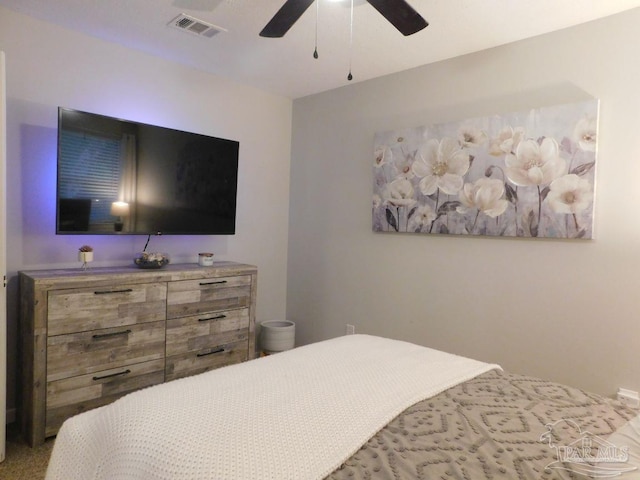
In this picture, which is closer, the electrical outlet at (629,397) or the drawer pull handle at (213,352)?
the electrical outlet at (629,397)

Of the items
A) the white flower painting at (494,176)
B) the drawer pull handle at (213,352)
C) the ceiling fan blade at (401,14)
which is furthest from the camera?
the drawer pull handle at (213,352)

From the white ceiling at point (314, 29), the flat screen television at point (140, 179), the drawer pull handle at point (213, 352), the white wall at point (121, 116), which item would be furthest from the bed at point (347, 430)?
the white ceiling at point (314, 29)

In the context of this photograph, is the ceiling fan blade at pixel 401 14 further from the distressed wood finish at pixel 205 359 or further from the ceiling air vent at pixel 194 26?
the distressed wood finish at pixel 205 359

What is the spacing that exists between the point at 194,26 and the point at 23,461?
8.51 ft

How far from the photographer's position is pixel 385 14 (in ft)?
5.93

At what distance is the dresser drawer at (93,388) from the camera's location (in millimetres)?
2230

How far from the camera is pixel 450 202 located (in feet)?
9.36

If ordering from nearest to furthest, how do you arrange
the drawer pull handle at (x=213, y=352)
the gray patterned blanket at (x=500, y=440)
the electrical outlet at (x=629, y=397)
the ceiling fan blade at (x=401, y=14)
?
1. the gray patterned blanket at (x=500, y=440)
2. the ceiling fan blade at (x=401, y=14)
3. the electrical outlet at (x=629, y=397)
4. the drawer pull handle at (x=213, y=352)

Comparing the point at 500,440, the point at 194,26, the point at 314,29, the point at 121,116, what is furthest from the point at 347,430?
the point at 121,116

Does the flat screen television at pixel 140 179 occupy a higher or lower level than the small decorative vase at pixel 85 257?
higher

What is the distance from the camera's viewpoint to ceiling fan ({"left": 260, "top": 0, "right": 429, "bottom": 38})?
174 centimetres

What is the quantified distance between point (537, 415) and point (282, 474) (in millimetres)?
813

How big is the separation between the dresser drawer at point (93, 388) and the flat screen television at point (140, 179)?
0.86 m

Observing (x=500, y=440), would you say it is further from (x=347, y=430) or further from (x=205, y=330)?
(x=205, y=330)
